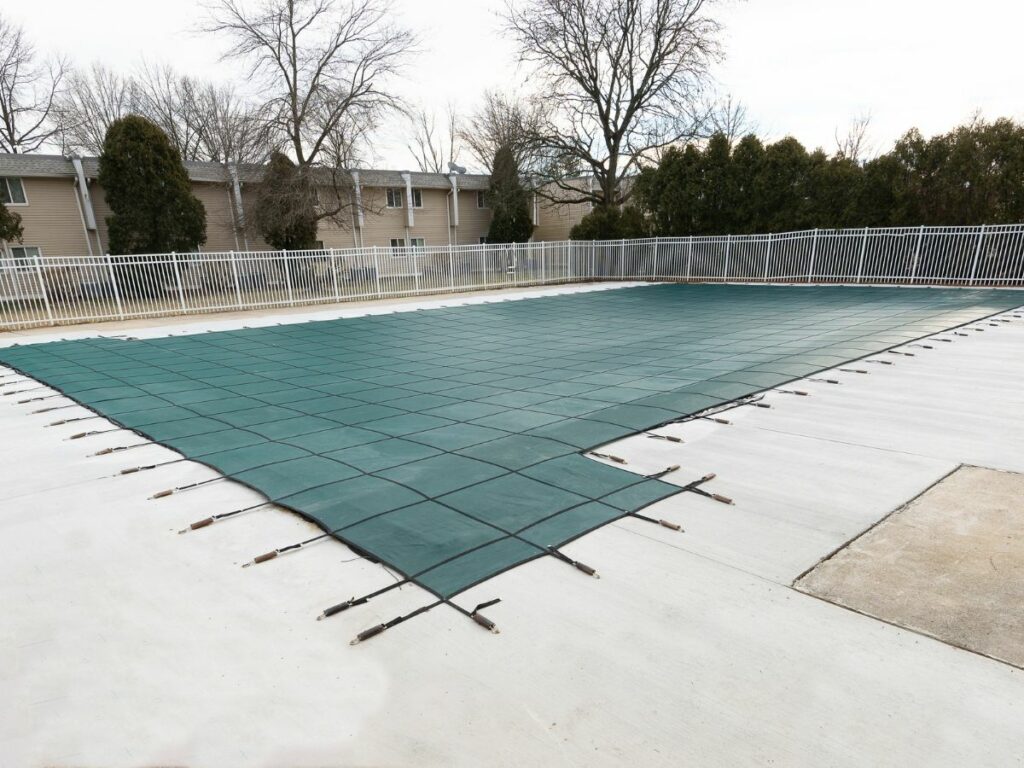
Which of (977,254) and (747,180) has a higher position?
(747,180)

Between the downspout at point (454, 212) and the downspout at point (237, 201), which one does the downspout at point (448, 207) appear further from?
the downspout at point (237, 201)

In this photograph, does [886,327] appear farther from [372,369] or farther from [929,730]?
[929,730]

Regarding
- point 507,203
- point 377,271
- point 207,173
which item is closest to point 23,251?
point 207,173

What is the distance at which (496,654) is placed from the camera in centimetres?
154

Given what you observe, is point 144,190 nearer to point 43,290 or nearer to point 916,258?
point 43,290

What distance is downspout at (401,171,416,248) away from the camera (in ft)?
63.7

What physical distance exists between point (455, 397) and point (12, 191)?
17120 mm

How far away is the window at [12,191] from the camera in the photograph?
561 inches

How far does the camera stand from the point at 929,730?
1.24 metres

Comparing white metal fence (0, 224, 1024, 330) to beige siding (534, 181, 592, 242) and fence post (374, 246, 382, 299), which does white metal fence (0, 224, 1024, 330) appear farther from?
beige siding (534, 181, 592, 242)

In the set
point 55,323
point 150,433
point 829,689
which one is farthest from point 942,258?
point 55,323

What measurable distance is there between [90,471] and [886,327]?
7.79 metres

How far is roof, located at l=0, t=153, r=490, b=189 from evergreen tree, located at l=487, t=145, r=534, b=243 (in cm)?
118

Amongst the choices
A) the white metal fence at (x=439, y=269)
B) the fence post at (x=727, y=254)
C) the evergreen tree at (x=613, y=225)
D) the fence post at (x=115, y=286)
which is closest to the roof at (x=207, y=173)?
the white metal fence at (x=439, y=269)
